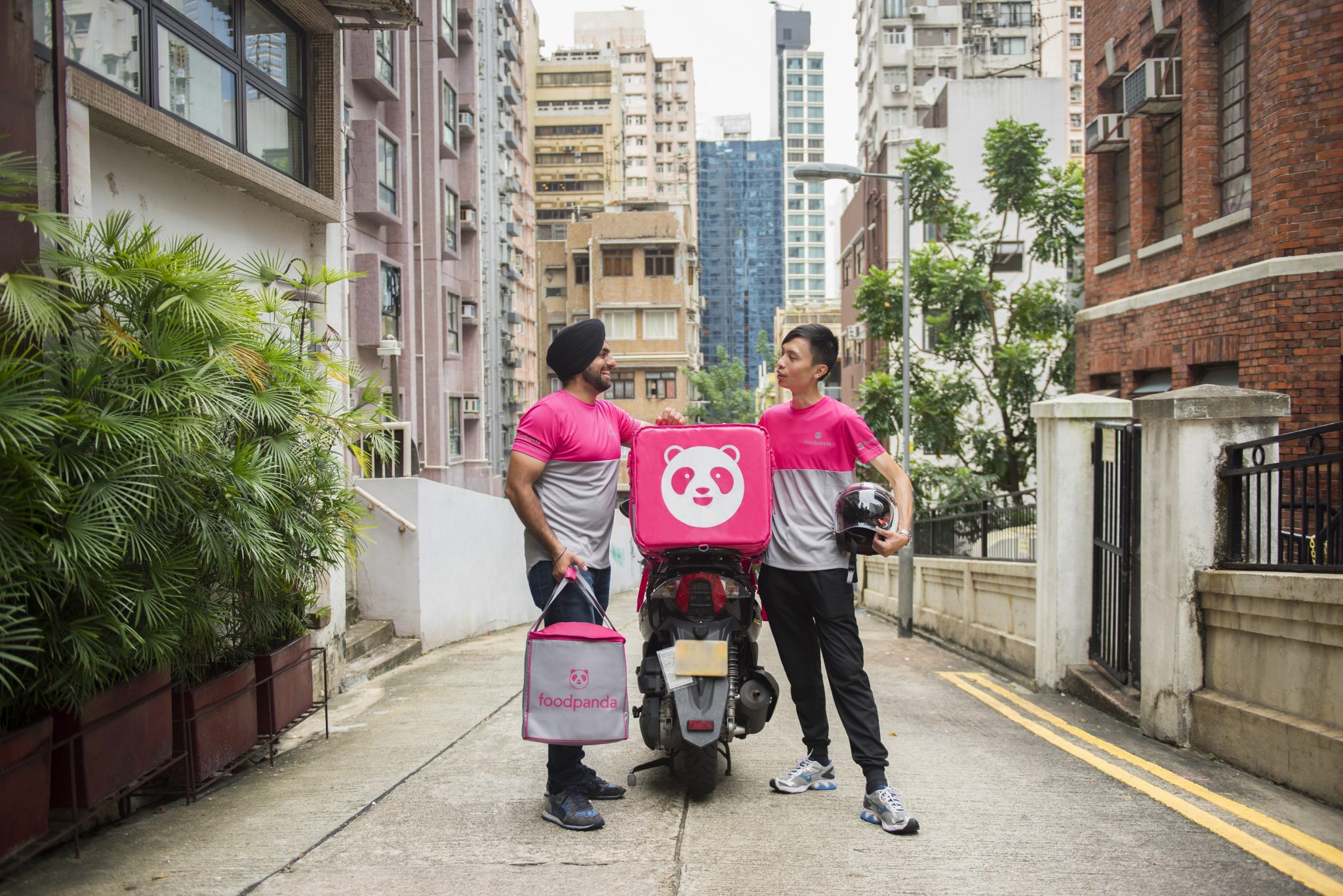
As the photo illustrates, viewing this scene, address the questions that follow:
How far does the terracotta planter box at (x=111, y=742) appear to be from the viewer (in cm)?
428

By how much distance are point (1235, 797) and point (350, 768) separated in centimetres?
435

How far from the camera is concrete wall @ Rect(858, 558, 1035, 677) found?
1058 centimetres

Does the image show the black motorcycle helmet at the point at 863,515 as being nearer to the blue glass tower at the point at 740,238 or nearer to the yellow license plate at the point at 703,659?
the yellow license plate at the point at 703,659

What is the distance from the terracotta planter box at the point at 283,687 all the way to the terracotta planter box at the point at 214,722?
3.4 inches

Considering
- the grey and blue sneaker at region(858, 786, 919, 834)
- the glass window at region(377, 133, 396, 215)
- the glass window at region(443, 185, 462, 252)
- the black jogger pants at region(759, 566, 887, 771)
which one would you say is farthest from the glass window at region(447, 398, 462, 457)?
the grey and blue sneaker at region(858, 786, 919, 834)

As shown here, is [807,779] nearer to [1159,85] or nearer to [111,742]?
[111,742]

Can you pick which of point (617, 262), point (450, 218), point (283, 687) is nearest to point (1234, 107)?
point (283, 687)

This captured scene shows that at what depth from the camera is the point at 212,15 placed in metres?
7.98

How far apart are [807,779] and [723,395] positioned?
57695mm

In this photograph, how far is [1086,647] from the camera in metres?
8.55

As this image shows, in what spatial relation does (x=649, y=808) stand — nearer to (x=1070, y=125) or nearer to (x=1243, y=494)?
(x=1243, y=494)

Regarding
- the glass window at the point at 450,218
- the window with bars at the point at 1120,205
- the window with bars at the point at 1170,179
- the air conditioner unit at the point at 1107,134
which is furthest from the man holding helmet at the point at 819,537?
the glass window at the point at 450,218

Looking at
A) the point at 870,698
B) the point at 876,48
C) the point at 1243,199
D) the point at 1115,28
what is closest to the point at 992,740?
the point at 870,698

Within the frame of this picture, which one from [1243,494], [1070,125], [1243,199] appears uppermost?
[1070,125]
